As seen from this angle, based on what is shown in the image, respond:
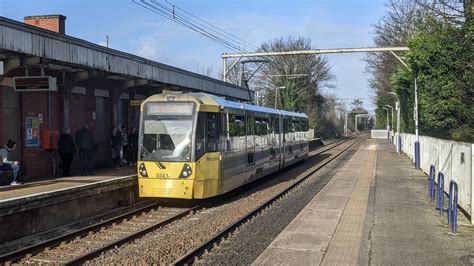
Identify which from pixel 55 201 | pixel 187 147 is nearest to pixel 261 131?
pixel 187 147

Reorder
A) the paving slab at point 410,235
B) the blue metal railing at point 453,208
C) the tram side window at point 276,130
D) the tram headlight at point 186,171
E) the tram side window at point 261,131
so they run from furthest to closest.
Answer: the tram side window at point 276,130 → the tram side window at point 261,131 → the tram headlight at point 186,171 → the blue metal railing at point 453,208 → the paving slab at point 410,235

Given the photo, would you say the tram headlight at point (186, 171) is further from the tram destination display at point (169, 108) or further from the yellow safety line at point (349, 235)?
the yellow safety line at point (349, 235)

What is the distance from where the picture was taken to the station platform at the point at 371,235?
7719mm

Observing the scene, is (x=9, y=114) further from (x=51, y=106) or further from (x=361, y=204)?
(x=361, y=204)

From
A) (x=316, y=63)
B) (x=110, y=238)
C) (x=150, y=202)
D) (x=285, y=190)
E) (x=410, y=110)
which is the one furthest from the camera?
(x=316, y=63)

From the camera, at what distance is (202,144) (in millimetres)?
12992

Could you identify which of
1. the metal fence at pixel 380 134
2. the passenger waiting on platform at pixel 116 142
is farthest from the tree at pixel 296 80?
the passenger waiting on platform at pixel 116 142

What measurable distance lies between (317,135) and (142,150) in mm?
57685

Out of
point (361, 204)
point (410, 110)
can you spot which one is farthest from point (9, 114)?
point (410, 110)

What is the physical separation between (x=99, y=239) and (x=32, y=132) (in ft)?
19.9

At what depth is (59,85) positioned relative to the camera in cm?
1571

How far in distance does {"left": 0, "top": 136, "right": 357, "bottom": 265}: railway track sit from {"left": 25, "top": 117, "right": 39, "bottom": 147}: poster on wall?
4.03 meters

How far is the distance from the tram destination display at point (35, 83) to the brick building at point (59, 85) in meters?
0.04

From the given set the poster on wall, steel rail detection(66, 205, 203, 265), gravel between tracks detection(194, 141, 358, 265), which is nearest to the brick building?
the poster on wall
